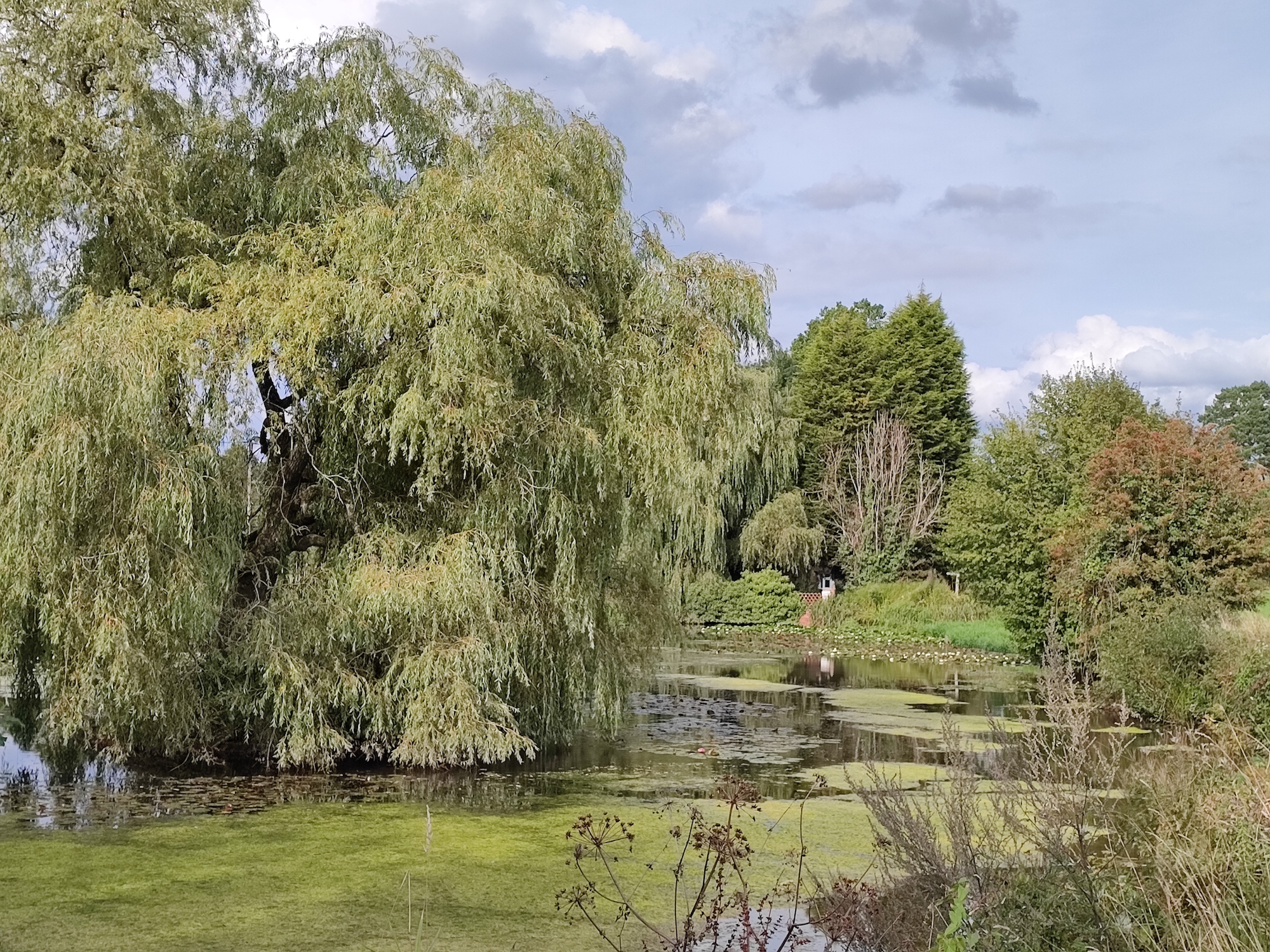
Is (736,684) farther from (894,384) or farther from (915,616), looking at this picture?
(894,384)

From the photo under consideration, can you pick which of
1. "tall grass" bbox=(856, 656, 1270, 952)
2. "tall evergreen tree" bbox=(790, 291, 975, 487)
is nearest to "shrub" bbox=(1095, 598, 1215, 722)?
"tall grass" bbox=(856, 656, 1270, 952)

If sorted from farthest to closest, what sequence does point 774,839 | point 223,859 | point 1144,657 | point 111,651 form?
point 1144,657 → point 111,651 → point 774,839 → point 223,859

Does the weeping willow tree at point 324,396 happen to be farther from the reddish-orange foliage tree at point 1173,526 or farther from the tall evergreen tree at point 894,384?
the tall evergreen tree at point 894,384

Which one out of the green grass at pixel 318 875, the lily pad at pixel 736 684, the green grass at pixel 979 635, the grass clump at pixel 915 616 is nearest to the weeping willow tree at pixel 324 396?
the green grass at pixel 318 875

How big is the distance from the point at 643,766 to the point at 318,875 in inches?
178

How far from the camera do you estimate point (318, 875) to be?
7246mm

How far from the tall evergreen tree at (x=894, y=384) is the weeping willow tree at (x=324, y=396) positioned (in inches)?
1022

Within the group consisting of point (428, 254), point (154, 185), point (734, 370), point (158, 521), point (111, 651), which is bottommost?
point (111, 651)

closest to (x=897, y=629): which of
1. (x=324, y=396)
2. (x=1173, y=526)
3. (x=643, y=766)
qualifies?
(x=1173, y=526)

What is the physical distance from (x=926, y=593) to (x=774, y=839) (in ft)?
81.2

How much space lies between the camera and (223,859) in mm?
7582

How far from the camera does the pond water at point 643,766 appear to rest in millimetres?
9523

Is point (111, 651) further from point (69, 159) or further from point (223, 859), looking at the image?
point (69, 159)

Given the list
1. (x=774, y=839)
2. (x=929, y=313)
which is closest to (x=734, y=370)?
(x=774, y=839)
